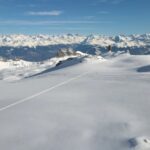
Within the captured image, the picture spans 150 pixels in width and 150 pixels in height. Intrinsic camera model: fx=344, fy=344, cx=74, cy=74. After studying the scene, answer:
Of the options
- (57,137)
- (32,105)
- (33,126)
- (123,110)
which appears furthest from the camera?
(32,105)

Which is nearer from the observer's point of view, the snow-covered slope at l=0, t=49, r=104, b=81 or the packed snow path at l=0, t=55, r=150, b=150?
the packed snow path at l=0, t=55, r=150, b=150

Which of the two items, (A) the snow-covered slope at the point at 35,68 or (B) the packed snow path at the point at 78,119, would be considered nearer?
(B) the packed snow path at the point at 78,119

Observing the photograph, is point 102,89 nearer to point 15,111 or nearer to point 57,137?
point 15,111

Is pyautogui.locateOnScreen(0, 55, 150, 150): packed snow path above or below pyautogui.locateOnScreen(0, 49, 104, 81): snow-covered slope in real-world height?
above

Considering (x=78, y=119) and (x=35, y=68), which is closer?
(x=78, y=119)

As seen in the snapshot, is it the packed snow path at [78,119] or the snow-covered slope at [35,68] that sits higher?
the packed snow path at [78,119]

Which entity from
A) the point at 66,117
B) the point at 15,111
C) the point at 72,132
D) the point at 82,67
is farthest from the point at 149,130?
the point at 82,67

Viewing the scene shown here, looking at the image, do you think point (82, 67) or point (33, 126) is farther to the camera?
point (82, 67)

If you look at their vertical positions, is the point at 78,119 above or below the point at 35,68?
above
